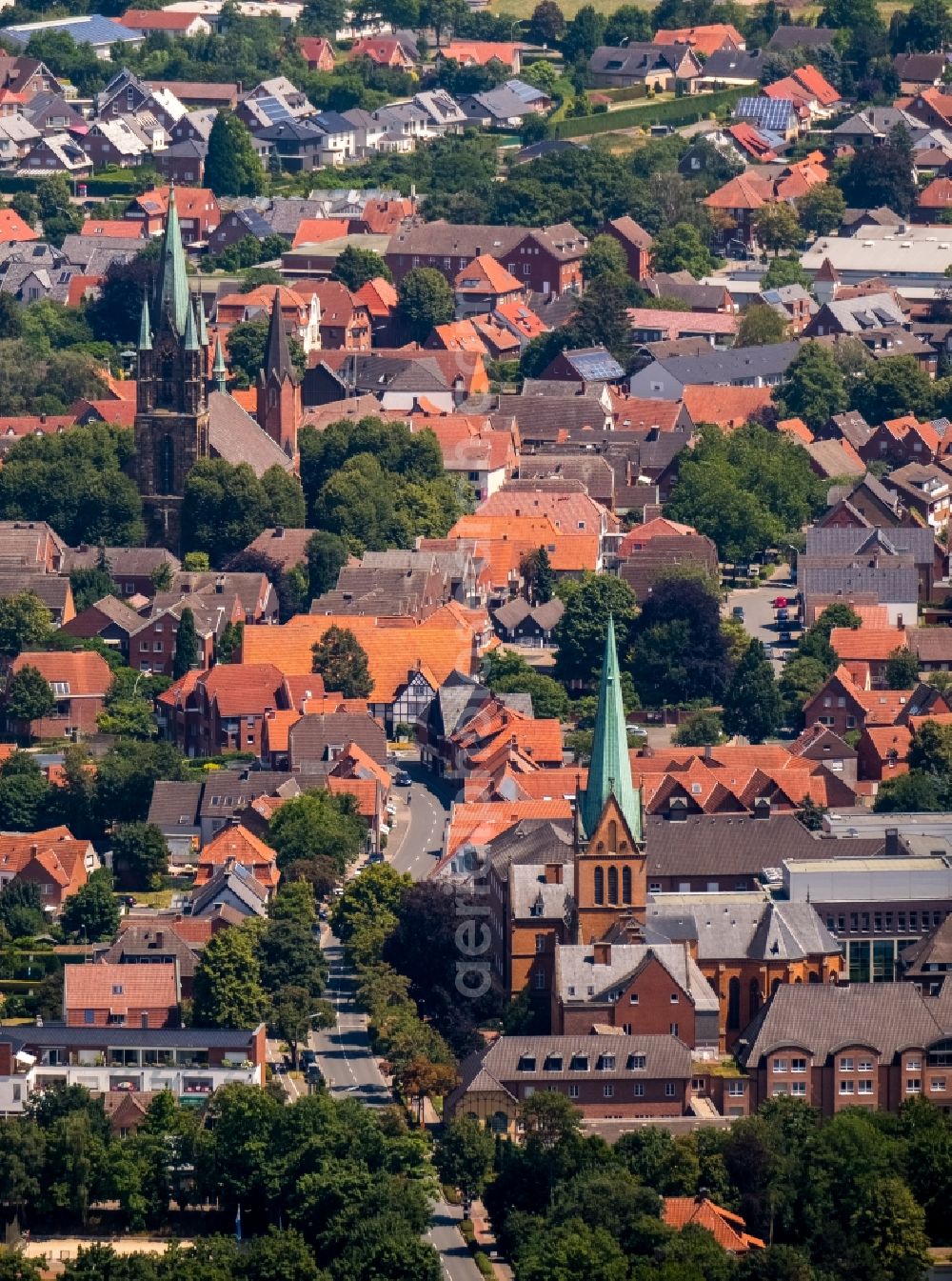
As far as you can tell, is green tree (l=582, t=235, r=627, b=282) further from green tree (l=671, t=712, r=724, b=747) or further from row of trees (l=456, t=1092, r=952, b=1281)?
A: row of trees (l=456, t=1092, r=952, b=1281)

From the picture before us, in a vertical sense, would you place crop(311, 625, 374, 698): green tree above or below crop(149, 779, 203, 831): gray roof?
below

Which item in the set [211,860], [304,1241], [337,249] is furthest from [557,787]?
[337,249]

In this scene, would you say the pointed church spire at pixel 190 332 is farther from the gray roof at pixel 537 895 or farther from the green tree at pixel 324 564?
the gray roof at pixel 537 895

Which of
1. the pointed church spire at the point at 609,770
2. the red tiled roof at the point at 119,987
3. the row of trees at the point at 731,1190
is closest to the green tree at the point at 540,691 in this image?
the pointed church spire at the point at 609,770

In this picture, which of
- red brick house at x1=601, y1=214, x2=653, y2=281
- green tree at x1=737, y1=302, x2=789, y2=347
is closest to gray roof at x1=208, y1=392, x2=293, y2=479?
green tree at x1=737, y1=302, x2=789, y2=347

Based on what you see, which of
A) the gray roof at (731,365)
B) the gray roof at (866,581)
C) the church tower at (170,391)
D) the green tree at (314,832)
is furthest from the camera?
the gray roof at (731,365)

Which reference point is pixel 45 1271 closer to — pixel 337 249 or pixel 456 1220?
pixel 456 1220
